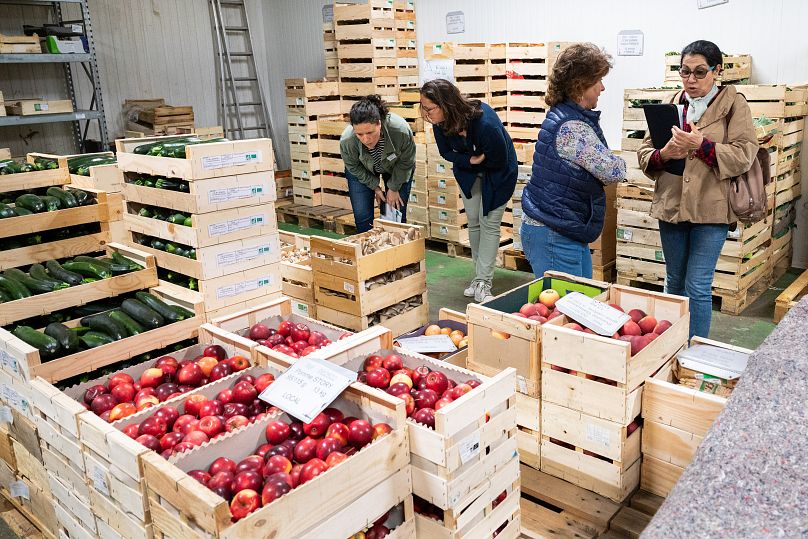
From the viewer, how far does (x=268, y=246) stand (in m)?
3.99

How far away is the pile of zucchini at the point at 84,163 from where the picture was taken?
14.9 ft

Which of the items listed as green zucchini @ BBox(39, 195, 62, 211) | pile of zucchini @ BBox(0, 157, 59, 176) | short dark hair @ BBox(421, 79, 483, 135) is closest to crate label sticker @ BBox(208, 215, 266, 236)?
green zucchini @ BBox(39, 195, 62, 211)

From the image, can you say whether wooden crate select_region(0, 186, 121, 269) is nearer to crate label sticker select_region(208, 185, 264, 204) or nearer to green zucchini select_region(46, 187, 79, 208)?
green zucchini select_region(46, 187, 79, 208)

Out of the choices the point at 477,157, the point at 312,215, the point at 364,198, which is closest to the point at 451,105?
the point at 477,157

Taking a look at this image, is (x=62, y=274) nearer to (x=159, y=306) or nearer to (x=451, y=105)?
(x=159, y=306)

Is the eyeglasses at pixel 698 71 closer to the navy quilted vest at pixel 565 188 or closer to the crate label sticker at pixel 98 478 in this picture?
the navy quilted vest at pixel 565 188

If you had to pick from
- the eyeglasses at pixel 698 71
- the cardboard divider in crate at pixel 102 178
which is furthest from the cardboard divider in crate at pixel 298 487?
the cardboard divider in crate at pixel 102 178

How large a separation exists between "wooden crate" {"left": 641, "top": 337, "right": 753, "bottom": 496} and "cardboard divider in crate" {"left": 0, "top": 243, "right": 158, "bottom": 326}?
8.50 feet

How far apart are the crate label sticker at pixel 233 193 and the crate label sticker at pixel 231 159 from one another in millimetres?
130

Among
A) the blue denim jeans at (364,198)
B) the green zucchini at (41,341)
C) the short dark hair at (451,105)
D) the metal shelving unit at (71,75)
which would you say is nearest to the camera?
the green zucchini at (41,341)

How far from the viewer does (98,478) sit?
231 centimetres

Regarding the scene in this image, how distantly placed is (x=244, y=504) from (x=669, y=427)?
5.45ft

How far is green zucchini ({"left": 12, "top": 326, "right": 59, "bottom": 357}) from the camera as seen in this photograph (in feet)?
9.50

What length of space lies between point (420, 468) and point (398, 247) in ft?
8.61
